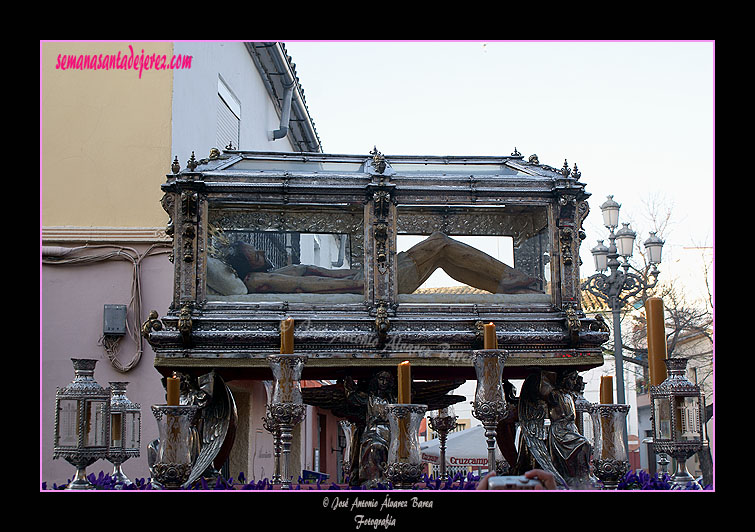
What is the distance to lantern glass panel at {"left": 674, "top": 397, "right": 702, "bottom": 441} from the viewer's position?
479 centimetres

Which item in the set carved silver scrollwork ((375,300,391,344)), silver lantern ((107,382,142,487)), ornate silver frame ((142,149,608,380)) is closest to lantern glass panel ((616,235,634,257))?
ornate silver frame ((142,149,608,380))

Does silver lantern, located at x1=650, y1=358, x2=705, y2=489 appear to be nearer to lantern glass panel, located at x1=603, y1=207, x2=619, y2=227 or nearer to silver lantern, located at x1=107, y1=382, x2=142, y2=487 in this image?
silver lantern, located at x1=107, y1=382, x2=142, y2=487

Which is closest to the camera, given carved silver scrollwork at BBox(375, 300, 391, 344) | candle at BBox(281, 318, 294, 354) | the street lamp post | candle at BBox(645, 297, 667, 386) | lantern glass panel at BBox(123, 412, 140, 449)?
candle at BBox(645, 297, 667, 386)

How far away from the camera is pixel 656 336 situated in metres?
3.83

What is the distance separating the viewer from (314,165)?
6914 mm

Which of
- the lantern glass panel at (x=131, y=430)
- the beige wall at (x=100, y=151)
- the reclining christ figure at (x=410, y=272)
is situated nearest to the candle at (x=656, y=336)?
→ the reclining christ figure at (x=410, y=272)

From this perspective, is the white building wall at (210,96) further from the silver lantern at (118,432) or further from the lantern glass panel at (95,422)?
the lantern glass panel at (95,422)

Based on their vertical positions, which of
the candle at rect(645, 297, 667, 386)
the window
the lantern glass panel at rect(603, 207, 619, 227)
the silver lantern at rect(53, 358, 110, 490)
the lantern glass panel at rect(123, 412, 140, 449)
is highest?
the window

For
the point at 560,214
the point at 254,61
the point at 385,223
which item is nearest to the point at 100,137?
the point at 254,61

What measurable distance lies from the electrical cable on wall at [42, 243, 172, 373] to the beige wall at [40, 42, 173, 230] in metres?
0.28

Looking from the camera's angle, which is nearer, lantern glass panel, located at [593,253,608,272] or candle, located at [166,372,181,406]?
candle, located at [166,372,181,406]

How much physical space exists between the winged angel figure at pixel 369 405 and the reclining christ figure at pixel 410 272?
2.41 ft

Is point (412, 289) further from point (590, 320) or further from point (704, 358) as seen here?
point (704, 358)

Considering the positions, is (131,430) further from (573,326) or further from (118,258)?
(573,326)
